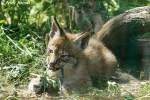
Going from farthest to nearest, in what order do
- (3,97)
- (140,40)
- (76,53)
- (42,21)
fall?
1. (42,21)
2. (140,40)
3. (76,53)
4. (3,97)

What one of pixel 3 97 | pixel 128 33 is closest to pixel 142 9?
pixel 128 33

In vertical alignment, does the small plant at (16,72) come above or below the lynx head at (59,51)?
below

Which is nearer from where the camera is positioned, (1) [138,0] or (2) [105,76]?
(2) [105,76]

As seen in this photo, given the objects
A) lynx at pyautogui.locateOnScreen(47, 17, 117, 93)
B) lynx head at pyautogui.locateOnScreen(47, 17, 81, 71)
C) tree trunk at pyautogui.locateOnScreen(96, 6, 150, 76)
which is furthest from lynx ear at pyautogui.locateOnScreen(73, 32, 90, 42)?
tree trunk at pyautogui.locateOnScreen(96, 6, 150, 76)

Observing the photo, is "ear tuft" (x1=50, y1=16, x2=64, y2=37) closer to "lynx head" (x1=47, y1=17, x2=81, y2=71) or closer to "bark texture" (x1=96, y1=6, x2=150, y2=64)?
"lynx head" (x1=47, y1=17, x2=81, y2=71)

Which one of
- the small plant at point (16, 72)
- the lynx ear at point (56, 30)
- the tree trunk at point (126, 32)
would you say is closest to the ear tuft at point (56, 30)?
the lynx ear at point (56, 30)

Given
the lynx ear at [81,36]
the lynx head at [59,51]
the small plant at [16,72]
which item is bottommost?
the small plant at [16,72]

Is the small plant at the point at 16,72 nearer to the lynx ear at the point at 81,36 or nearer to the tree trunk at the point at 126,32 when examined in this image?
the lynx ear at the point at 81,36

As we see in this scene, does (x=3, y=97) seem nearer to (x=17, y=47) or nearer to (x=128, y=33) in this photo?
(x=17, y=47)

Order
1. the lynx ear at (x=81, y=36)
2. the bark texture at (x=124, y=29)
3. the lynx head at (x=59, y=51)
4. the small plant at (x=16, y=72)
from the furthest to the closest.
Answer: the bark texture at (x=124, y=29) < the small plant at (x=16, y=72) < the lynx ear at (x=81, y=36) < the lynx head at (x=59, y=51)

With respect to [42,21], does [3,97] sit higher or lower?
lower

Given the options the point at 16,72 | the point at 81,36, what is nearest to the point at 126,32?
the point at 81,36

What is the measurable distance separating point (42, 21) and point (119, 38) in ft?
5.53

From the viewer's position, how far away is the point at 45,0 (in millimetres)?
Result: 9375
